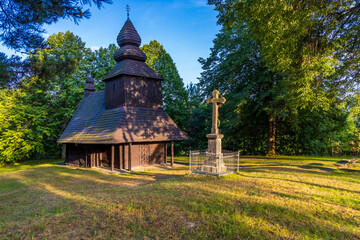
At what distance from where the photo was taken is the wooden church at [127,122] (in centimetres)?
1484

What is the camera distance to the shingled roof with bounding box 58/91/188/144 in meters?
14.2

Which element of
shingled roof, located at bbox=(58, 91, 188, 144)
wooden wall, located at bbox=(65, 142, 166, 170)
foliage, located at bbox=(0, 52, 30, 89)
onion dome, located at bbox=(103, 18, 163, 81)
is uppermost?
onion dome, located at bbox=(103, 18, 163, 81)

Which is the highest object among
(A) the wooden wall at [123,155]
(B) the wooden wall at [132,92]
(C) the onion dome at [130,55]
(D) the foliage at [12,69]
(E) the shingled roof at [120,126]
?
(C) the onion dome at [130,55]

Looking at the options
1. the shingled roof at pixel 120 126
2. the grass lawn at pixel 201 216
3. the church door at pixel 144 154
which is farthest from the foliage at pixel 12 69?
the church door at pixel 144 154

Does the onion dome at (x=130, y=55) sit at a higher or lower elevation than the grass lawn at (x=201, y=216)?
higher

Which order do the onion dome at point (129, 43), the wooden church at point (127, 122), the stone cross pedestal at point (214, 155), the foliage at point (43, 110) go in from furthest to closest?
the foliage at point (43, 110) < the onion dome at point (129, 43) < the wooden church at point (127, 122) < the stone cross pedestal at point (214, 155)

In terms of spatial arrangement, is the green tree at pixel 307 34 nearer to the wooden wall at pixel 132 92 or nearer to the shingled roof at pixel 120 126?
the wooden wall at pixel 132 92

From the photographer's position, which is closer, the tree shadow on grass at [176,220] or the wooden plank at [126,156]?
the tree shadow on grass at [176,220]

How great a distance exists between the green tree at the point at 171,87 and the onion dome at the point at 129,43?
9786 millimetres

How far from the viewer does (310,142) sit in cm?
2111

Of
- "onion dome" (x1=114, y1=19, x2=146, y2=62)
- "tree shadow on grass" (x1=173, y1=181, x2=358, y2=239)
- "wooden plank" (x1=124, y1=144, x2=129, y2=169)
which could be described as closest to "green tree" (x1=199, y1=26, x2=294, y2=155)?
"onion dome" (x1=114, y1=19, x2=146, y2=62)

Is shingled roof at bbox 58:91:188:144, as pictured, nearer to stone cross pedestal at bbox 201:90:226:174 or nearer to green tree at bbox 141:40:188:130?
stone cross pedestal at bbox 201:90:226:174

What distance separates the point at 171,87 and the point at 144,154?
13213 millimetres

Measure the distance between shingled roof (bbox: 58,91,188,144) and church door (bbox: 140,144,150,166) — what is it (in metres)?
1.24
